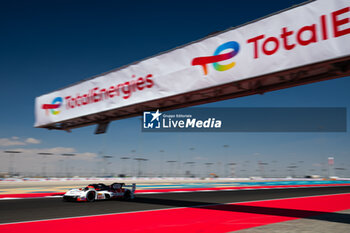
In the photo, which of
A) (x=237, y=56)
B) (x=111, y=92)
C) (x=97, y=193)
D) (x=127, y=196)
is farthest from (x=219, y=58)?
(x=127, y=196)

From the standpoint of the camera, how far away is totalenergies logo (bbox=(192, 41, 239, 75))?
749cm

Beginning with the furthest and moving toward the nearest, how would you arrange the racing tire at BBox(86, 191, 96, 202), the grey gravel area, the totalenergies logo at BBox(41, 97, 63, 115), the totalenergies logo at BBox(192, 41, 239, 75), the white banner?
the racing tire at BBox(86, 191, 96, 202) < the totalenergies logo at BBox(41, 97, 63, 115) < the totalenergies logo at BBox(192, 41, 239, 75) < the grey gravel area < the white banner

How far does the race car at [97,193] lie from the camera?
14352 millimetres

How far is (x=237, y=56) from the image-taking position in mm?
7391

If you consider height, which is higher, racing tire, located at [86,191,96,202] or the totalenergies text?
the totalenergies text

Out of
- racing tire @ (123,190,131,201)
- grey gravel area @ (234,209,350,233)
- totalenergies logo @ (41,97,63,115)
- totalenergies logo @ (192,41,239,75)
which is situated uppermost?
totalenergies logo @ (192,41,239,75)

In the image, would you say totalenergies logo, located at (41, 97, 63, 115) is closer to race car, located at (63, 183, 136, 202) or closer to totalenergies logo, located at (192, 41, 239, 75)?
race car, located at (63, 183, 136, 202)

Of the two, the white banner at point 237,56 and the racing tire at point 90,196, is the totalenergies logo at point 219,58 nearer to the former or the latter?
the white banner at point 237,56

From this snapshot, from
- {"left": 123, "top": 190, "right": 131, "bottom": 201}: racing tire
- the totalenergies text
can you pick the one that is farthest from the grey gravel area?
{"left": 123, "top": 190, "right": 131, "bottom": 201}: racing tire

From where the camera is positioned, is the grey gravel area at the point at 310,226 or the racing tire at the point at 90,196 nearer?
the grey gravel area at the point at 310,226

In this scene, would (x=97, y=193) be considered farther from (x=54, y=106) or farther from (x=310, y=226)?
(x=310, y=226)

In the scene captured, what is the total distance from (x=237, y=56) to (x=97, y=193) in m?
11.1

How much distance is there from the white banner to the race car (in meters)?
5.19

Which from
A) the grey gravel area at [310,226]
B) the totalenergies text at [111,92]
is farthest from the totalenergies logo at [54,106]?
the grey gravel area at [310,226]
